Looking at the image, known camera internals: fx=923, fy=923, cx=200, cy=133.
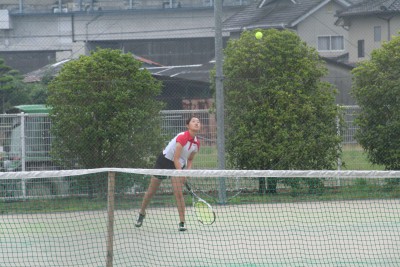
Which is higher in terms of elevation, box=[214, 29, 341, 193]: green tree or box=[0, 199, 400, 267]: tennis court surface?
box=[214, 29, 341, 193]: green tree

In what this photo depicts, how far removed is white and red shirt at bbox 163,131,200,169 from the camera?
37.9 feet

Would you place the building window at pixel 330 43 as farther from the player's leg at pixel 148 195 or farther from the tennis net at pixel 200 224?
the player's leg at pixel 148 195

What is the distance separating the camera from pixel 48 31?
46.7 meters

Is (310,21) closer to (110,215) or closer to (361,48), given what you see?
(361,48)

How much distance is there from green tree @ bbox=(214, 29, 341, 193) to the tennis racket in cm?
353

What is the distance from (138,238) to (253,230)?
4.24 feet

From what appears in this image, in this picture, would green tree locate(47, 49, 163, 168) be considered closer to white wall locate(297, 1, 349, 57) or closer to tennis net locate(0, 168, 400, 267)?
tennis net locate(0, 168, 400, 267)

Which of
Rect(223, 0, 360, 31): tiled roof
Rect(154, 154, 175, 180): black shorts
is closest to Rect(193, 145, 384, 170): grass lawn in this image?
Rect(154, 154, 175, 180): black shorts

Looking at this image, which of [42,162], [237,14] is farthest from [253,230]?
[237,14]

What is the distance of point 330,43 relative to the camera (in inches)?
1725

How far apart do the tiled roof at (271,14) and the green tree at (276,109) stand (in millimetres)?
26214

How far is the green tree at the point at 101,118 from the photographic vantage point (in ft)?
48.1

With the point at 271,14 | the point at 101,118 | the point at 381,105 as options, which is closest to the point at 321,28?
the point at 271,14

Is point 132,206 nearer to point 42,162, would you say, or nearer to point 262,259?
point 262,259
